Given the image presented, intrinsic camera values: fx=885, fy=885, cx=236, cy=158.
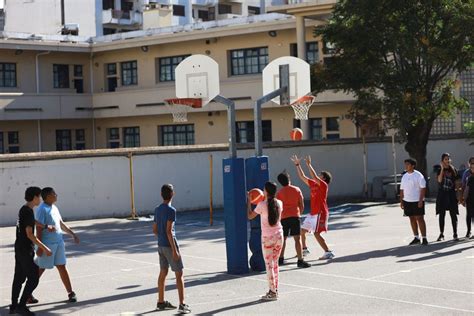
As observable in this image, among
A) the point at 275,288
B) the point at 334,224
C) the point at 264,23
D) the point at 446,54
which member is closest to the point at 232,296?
the point at 275,288

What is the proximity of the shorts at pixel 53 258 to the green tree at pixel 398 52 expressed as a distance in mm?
18842

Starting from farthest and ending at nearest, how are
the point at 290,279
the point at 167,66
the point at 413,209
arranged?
1. the point at 167,66
2. the point at 413,209
3. the point at 290,279

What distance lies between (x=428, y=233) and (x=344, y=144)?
13802 mm

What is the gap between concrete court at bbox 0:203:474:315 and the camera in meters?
12.8

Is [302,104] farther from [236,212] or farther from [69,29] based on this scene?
[69,29]

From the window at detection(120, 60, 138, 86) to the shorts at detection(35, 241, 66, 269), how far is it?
36235 mm

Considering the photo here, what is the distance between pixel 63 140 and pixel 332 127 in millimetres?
15834

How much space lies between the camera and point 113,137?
50.7 meters

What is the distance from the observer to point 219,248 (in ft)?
65.3

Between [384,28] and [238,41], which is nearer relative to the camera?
[384,28]

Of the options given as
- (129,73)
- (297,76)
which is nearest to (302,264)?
(297,76)

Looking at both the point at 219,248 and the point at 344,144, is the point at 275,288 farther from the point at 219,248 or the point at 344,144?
the point at 344,144

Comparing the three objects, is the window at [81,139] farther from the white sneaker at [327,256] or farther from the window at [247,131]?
the white sneaker at [327,256]

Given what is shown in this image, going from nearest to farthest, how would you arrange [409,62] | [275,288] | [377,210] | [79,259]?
[275,288] < [79,259] < [377,210] < [409,62]
